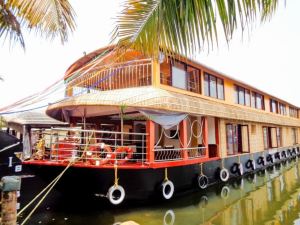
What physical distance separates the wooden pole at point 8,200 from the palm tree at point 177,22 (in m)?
2.03

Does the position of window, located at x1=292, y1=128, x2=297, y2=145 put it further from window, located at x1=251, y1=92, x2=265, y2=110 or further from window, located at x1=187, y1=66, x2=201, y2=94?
window, located at x1=187, y1=66, x2=201, y2=94

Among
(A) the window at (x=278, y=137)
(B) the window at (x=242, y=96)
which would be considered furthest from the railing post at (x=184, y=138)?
(A) the window at (x=278, y=137)

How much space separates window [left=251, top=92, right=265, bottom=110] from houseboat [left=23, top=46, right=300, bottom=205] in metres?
0.68

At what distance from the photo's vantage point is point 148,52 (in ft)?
8.42

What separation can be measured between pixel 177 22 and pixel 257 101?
1422 centimetres

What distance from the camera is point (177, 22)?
7.16 ft

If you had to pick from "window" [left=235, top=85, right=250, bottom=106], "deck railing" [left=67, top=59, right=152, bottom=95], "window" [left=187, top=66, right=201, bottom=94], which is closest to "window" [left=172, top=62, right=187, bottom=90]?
"window" [left=187, top=66, right=201, bottom=94]

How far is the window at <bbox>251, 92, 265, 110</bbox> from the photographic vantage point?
14381 mm

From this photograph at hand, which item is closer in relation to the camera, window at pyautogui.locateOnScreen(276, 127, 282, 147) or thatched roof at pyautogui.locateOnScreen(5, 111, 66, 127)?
thatched roof at pyautogui.locateOnScreen(5, 111, 66, 127)

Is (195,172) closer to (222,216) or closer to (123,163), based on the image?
(222,216)

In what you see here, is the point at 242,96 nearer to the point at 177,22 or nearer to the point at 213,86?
the point at 213,86

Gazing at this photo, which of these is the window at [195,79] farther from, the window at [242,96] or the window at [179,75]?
the window at [242,96]

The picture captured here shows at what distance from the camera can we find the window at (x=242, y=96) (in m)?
12.5

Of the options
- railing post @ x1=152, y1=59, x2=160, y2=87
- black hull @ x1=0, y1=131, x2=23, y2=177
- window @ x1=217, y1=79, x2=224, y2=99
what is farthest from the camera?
window @ x1=217, y1=79, x2=224, y2=99
